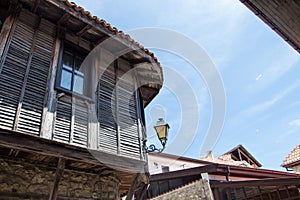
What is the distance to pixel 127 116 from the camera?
4.60m

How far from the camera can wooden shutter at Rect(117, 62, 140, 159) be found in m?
4.23

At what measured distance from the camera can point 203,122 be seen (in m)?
5.40

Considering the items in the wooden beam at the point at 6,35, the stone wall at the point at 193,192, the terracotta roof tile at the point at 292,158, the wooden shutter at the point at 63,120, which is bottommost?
the stone wall at the point at 193,192

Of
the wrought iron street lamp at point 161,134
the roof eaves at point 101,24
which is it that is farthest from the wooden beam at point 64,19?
the wrought iron street lamp at point 161,134

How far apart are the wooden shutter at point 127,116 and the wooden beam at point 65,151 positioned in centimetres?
24

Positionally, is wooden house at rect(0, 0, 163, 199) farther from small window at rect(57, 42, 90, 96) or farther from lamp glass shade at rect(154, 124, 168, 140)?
lamp glass shade at rect(154, 124, 168, 140)

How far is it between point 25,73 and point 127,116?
1973 mm

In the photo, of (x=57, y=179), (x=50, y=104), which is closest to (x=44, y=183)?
(x=57, y=179)

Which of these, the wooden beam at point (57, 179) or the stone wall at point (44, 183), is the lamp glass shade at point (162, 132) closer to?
the stone wall at point (44, 183)

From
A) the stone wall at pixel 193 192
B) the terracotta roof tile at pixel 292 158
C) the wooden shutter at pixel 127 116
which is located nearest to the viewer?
the wooden shutter at pixel 127 116

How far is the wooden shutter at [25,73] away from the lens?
3.10 metres

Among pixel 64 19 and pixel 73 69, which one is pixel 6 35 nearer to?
pixel 64 19

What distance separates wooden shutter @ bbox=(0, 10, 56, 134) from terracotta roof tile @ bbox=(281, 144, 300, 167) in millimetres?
13574

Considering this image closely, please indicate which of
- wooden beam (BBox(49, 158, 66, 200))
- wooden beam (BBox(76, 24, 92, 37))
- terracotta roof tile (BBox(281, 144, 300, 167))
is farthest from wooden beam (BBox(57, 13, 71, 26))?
terracotta roof tile (BBox(281, 144, 300, 167))
